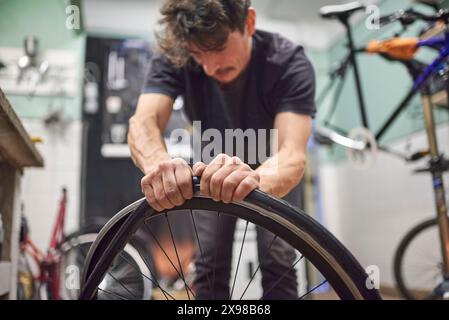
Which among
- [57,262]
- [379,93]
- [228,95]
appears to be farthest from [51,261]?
[379,93]

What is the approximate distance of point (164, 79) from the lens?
73cm

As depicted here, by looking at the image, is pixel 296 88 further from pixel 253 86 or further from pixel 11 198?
pixel 11 198

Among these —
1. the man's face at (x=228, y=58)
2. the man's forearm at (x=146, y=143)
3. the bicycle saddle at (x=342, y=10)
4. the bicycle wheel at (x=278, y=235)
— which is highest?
the bicycle saddle at (x=342, y=10)

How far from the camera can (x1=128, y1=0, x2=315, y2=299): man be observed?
61 cm

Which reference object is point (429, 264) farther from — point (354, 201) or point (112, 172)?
point (112, 172)

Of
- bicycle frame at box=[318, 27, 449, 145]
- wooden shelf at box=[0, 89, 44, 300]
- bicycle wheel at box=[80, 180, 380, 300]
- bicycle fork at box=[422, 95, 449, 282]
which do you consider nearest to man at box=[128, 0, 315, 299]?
bicycle wheel at box=[80, 180, 380, 300]

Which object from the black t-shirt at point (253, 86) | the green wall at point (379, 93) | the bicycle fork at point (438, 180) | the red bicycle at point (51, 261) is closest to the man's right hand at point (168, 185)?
the black t-shirt at point (253, 86)

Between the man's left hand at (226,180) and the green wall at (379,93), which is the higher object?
the green wall at (379,93)

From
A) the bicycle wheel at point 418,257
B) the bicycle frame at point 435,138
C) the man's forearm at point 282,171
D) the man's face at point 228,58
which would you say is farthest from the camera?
the bicycle wheel at point 418,257

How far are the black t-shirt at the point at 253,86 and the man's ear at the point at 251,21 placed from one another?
0.11ft

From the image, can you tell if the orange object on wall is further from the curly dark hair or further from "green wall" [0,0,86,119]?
"green wall" [0,0,86,119]

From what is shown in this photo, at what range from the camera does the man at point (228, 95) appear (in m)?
0.61

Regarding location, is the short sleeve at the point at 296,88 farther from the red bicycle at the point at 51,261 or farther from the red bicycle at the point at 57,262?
the red bicycle at the point at 51,261
